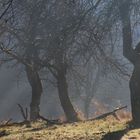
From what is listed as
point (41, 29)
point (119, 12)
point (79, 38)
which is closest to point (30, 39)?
point (41, 29)

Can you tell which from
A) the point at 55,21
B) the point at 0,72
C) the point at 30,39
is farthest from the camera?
the point at 0,72

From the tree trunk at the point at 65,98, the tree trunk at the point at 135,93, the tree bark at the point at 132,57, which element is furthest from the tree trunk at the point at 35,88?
the tree trunk at the point at 135,93

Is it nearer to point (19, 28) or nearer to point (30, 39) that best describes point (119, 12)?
point (30, 39)

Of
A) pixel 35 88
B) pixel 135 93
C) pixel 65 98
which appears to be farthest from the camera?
pixel 35 88

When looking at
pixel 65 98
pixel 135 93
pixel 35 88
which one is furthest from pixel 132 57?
pixel 35 88

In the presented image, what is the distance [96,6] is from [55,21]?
213 cm

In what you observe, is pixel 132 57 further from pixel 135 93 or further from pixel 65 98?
pixel 65 98

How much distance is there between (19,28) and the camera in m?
19.1

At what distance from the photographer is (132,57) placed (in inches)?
555

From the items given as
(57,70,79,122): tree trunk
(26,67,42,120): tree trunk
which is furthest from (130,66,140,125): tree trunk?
(26,67,42,120): tree trunk

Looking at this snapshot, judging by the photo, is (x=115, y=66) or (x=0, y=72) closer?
(x=115, y=66)

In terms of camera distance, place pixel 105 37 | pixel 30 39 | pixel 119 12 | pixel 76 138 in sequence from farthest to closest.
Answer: pixel 30 39 → pixel 105 37 → pixel 119 12 → pixel 76 138

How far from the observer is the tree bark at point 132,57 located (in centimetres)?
1330

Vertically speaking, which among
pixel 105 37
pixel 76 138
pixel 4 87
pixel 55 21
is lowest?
pixel 76 138
